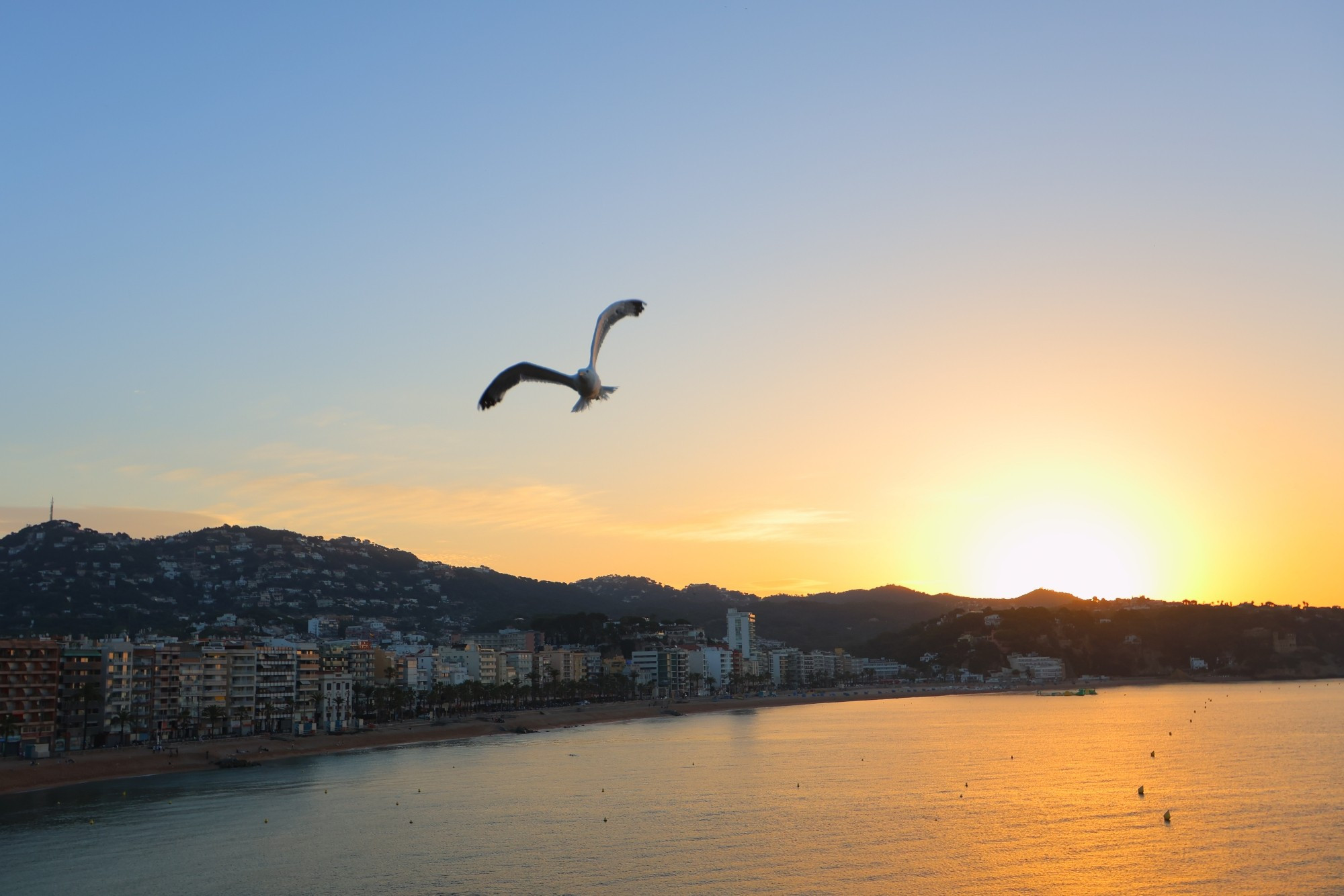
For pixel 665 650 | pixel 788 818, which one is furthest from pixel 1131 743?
pixel 665 650

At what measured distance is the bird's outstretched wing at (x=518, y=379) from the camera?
461 inches

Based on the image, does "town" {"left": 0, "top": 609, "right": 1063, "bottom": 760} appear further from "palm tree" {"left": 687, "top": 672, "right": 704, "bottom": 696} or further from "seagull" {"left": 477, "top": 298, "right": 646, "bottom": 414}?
"seagull" {"left": 477, "top": 298, "right": 646, "bottom": 414}

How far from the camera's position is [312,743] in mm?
81562

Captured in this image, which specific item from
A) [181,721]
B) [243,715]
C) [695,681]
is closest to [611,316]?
[181,721]

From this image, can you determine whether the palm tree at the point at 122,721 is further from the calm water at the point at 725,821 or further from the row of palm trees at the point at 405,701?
the calm water at the point at 725,821

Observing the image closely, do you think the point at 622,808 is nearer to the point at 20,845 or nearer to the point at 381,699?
the point at 20,845

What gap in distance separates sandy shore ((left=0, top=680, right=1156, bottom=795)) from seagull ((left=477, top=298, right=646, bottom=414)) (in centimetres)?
5569

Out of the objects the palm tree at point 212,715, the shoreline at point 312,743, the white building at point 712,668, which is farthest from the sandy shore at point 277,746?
the white building at point 712,668

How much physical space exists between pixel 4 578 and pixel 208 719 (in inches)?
5497

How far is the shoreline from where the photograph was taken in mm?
60031

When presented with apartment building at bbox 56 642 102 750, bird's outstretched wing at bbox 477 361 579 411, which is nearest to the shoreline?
apartment building at bbox 56 642 102 750

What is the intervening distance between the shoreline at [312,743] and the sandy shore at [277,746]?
0.05m

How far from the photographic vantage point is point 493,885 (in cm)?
Result: 3456

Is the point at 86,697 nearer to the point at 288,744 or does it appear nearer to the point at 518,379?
the point at 288,744
